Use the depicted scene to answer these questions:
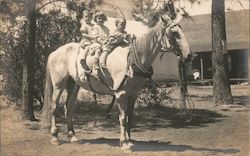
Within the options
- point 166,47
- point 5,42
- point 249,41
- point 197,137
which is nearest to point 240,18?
point 249,41

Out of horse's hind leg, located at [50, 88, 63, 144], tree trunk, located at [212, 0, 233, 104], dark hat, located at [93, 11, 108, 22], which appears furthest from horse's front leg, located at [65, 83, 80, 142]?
tree trunk, located at [212, 0, 233, 104]

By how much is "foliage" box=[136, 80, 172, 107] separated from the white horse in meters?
0.08

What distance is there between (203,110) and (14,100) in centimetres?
163

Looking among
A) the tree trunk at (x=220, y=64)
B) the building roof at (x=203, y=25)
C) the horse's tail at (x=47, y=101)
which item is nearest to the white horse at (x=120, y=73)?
the horse's tail at (x=47, y=101)

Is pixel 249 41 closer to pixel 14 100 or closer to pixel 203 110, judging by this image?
pixel 203 110

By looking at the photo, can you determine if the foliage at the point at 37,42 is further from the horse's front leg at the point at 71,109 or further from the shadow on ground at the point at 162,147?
the shadow on ground at the point at 162,147

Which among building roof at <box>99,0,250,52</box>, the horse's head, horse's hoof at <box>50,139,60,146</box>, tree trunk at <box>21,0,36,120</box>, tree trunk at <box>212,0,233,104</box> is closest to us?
the horse's head

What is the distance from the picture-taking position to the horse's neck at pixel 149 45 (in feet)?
12.1

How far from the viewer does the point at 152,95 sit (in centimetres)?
392

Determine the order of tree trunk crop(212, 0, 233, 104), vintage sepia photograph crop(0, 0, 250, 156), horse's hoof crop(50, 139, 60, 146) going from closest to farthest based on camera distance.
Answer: vintage sepia photograph crop(0, 0, 250, 156)
tree trunk crop(212, 0, 233, 104)
horse's hoof crop(50, 139, 60, 146)

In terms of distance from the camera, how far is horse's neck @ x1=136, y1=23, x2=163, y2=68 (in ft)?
12.1

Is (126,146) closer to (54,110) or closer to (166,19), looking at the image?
(54,110)

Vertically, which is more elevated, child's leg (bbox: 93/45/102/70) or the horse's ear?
the horse's ear

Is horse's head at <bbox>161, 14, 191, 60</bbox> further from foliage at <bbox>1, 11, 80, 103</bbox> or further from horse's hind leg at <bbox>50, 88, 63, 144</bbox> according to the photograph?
horse's hind leg at <bbox>50, 88, 63, 144</bbox>
